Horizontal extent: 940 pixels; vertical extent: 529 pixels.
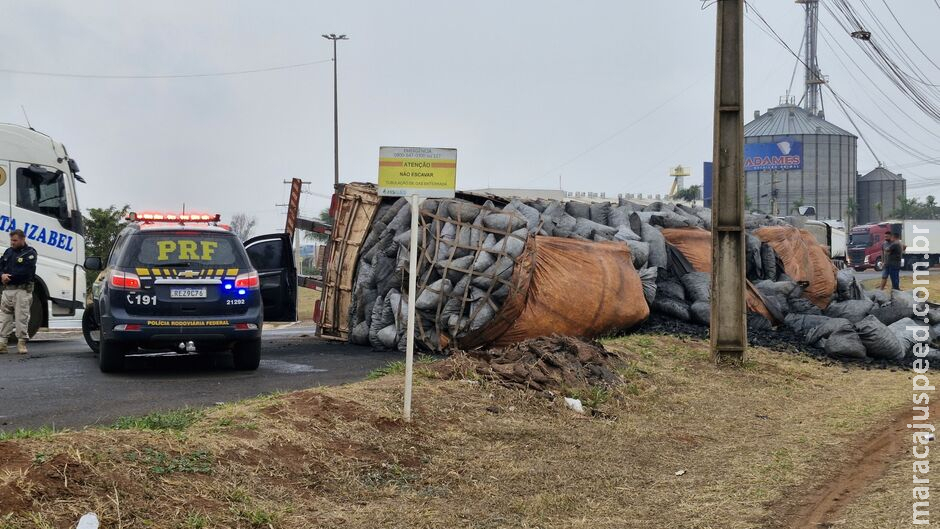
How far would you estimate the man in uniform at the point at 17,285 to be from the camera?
1493cm

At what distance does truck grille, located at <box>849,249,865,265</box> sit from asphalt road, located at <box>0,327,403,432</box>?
47.2 meters

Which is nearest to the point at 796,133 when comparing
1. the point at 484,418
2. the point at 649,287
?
the point at 649,287

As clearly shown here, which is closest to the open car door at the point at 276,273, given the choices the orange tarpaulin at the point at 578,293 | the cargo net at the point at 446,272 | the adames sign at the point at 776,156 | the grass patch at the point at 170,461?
the cargo net at the point at 446,272

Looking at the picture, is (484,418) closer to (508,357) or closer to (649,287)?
(508,357)

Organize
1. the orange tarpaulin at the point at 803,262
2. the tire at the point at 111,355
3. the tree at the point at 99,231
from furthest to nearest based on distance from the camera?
1. the tree at the point at 99,231
2. the orange tarpaulin at the point at 803,262
3. the tire at the point at 111,355

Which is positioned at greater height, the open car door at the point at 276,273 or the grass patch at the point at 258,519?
the open car door at the point at 276,273

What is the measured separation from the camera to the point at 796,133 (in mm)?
99688

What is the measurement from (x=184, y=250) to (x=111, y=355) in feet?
5.43

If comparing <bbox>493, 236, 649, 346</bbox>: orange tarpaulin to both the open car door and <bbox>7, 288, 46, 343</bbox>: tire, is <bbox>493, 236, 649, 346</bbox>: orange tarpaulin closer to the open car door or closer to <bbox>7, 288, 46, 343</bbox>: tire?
the open car door

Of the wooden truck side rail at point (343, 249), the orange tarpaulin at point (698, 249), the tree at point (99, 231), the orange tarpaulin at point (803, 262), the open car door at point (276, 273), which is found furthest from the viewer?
the tree at point (99, 231)

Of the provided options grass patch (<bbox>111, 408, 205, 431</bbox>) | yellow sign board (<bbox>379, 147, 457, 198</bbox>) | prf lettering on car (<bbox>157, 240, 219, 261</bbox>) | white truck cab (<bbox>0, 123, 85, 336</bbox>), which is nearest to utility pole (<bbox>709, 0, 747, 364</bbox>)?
yellow sign board (<bbox>379, 147, 457, 198</bbox>)

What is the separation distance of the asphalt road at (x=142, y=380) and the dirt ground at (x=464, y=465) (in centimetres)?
154

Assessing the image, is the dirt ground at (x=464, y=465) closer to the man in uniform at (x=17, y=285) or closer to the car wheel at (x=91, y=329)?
the car wheel at (x=91, y=329)

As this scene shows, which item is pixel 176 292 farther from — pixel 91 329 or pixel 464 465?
pixel 464 465
